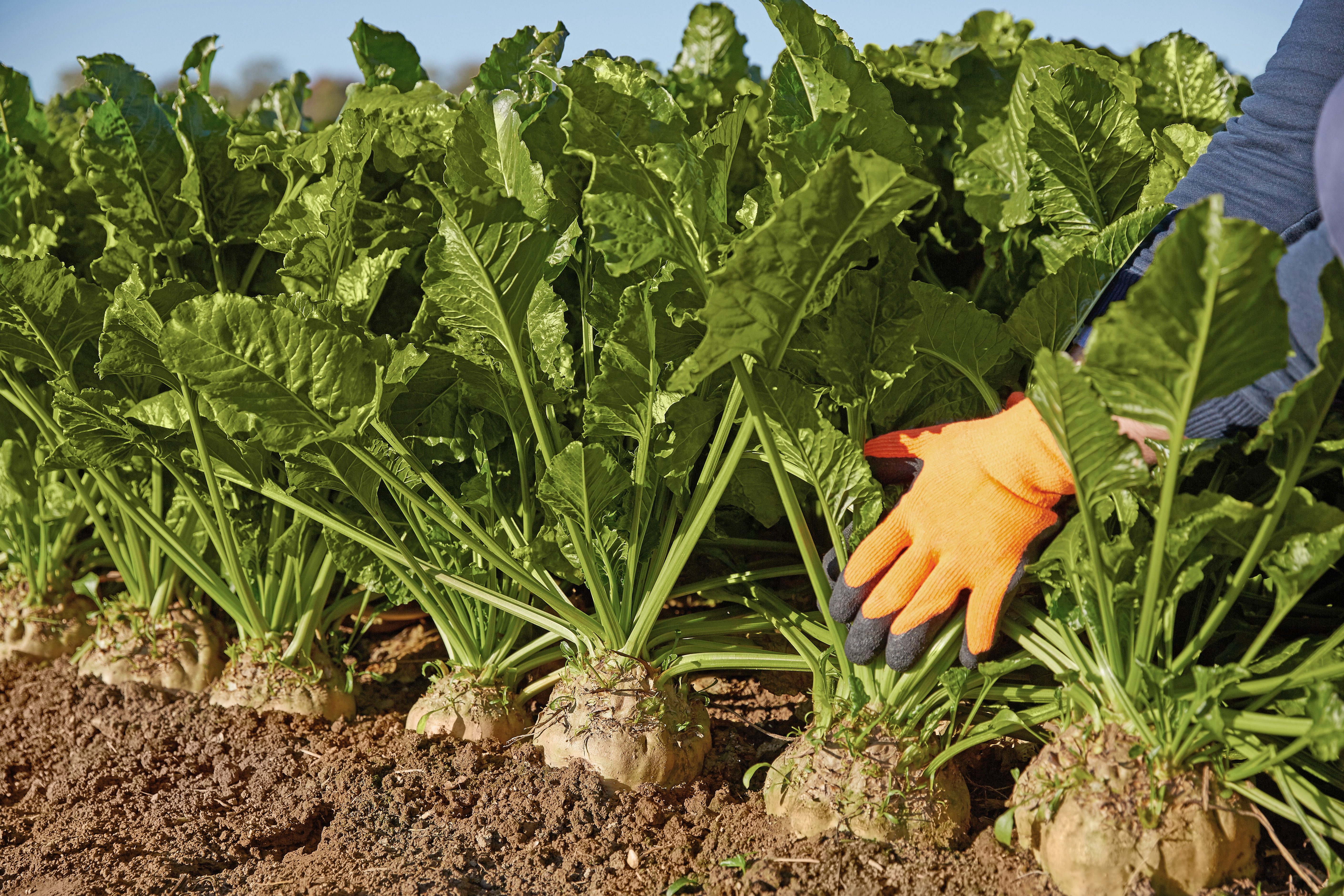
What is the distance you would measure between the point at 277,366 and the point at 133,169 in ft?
3.07

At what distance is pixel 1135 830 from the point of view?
1193mm

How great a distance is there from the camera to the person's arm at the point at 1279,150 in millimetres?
1415

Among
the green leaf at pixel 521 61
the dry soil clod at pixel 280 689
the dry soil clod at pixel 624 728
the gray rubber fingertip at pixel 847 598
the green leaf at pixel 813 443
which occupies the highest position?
the green leaf at pixel 521 61

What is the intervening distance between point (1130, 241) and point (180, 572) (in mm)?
2215

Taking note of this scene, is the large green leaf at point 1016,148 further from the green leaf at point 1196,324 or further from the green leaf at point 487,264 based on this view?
the green leaf at point 487,264

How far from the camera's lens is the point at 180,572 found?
7.35 ft

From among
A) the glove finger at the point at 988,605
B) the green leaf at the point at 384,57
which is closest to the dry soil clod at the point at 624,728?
the glove finger at the point at 988,605

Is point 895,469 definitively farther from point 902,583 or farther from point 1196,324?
point 1196,324

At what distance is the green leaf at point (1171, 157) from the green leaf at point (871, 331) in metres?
0.56

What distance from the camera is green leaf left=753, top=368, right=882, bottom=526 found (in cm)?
134

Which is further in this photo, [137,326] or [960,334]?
[137,326]

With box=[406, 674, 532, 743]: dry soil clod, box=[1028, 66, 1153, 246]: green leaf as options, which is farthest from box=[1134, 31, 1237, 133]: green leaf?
box=[406, 674, 532, 743]: dry soil clod

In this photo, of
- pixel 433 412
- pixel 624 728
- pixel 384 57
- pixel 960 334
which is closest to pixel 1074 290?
pixel 960 334

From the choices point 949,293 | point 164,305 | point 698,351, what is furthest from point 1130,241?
point 164,305
